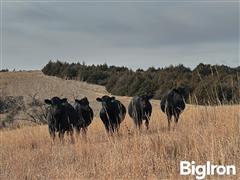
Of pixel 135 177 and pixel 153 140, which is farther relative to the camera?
pixel 153 140

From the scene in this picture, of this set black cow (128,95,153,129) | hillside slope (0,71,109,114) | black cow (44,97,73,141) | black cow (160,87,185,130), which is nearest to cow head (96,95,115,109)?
black cow (128,95,153,129)

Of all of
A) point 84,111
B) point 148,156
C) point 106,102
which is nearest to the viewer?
point 148,156

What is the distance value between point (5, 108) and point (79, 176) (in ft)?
119

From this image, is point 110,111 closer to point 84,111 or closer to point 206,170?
point 84,111

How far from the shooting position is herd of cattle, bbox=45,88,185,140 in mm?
14977

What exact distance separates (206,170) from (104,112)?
9.45m

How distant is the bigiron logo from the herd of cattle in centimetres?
642

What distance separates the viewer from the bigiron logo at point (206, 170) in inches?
262

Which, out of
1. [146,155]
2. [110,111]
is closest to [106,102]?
[110,111]

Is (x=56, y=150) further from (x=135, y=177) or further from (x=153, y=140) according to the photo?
(x=135, y=177)

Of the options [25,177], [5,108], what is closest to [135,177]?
[25,177]

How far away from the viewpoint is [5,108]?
42781mm

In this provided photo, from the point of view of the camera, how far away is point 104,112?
52.9 feet

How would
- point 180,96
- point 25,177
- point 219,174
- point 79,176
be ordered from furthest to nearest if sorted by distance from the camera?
point 180,96
point 25,177
point 79,176
point 219,174
